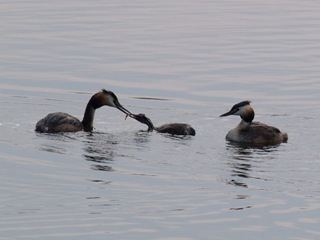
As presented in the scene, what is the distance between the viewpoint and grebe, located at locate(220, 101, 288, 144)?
65.6 feet

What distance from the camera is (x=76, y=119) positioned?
20.8 meters

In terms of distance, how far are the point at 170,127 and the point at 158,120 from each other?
1.47 metres

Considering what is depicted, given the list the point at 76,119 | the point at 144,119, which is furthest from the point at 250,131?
the point at 76,119

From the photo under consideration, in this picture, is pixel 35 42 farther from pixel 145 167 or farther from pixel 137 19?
pixel 145 167

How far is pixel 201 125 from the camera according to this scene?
21031 millimetres

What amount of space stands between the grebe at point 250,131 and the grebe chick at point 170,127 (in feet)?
2.07

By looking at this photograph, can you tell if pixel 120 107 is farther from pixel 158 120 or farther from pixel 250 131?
pixel 250 131

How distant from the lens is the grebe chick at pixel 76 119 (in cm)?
2030

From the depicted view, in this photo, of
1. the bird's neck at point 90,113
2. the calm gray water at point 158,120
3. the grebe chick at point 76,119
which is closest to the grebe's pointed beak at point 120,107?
the grebe chick at point 76,119

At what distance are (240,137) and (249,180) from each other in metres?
3.75

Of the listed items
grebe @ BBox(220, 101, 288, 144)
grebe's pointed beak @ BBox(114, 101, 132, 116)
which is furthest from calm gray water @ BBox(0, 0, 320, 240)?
grebe @ BBox(220, 101, 288, 144)

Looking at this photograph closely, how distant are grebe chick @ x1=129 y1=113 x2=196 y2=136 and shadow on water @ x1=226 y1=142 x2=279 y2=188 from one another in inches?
29.1

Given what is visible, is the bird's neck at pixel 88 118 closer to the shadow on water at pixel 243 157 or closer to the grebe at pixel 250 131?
the grebe at pixel 250 131

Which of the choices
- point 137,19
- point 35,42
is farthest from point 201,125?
point 137,19
